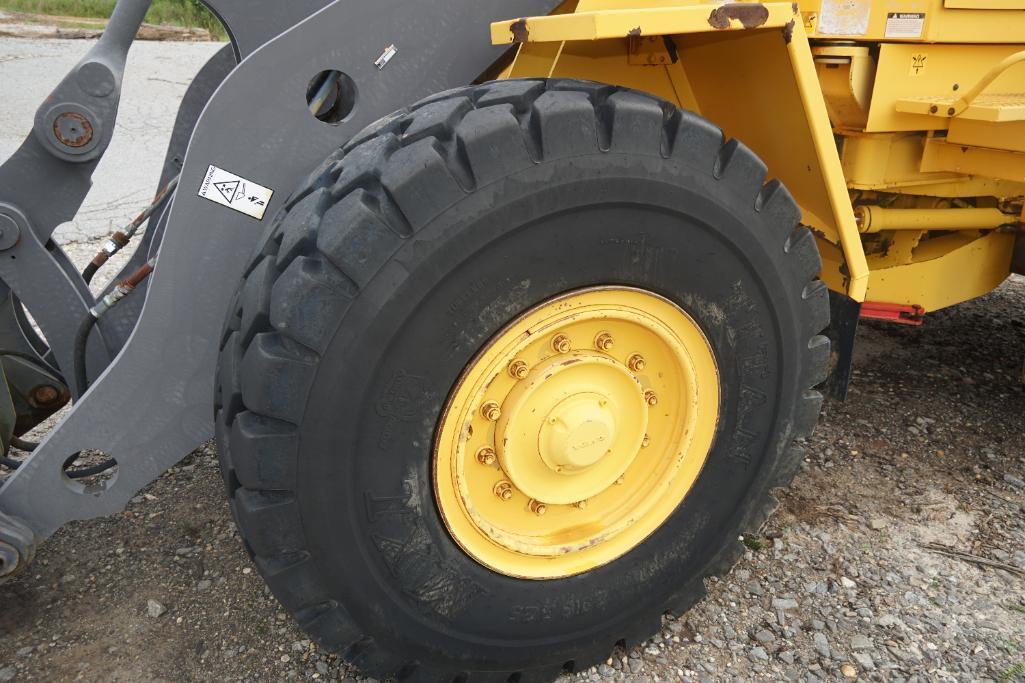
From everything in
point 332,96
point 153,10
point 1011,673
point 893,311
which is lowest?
point 153,10

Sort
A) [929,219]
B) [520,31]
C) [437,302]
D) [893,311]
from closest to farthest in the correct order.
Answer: [437,302]
[520,31]
[929,219]
[893,311]

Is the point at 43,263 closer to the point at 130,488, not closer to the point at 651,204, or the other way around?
the point at 130,488

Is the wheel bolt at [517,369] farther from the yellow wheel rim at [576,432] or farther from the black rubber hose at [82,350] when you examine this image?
the black rubber hose at [82,350]

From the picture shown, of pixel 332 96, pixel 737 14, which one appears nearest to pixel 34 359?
pixel 332 96

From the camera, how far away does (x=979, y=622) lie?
2301mm

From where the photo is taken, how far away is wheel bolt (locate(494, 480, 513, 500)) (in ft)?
5.95

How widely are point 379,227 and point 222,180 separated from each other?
1.72ft

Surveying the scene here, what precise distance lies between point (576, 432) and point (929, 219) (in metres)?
1.76

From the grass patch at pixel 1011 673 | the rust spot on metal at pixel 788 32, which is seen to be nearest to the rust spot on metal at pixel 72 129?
the rust spot on metal at pixel 788 32

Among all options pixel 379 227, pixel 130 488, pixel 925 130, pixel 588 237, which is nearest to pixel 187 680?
pixel 130 488

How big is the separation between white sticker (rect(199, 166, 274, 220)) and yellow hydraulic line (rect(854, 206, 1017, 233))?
1977 millimetres

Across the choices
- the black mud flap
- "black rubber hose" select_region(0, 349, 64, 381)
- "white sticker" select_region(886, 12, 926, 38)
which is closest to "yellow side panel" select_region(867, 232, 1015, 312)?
the black mud flap

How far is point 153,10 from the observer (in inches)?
587

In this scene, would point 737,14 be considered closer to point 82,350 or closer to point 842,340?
point 842,340
